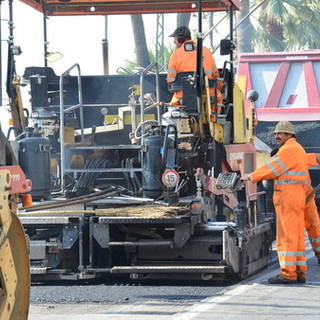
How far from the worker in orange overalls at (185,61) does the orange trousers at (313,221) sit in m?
1.54

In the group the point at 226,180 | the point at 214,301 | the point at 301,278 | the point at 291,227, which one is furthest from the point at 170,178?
the point at 214,301

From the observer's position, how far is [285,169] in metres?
9.89

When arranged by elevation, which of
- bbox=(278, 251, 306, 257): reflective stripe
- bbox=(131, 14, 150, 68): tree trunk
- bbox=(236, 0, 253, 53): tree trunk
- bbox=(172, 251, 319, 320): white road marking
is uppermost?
bbox=(236, 0, 253, 53): tree trunk

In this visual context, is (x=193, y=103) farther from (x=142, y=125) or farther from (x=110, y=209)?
(x=110, y=209)

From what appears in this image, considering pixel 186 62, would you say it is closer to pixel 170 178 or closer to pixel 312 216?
pixel 170 178

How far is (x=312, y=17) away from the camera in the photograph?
33719 mm

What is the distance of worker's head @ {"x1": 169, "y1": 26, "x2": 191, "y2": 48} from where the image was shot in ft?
34.7

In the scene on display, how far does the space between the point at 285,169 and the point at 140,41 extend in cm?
1191

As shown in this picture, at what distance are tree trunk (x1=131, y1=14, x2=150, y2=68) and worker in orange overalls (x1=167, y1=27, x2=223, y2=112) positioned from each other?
1043 cm

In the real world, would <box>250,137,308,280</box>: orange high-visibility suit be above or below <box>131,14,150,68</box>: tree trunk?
below

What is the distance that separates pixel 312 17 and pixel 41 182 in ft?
81.9

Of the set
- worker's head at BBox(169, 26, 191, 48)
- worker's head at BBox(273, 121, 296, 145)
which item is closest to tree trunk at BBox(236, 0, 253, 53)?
worker's head at BBox(169, 26, 191, 48)

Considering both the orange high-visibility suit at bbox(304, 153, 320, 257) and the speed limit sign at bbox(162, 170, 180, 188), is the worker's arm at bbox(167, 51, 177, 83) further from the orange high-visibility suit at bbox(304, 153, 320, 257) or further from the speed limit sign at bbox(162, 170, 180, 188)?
the orange high-visibility suit at bbox(304, 153, 320, 257)

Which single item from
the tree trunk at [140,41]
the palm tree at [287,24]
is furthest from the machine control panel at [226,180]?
the palm tree at [287,24]
